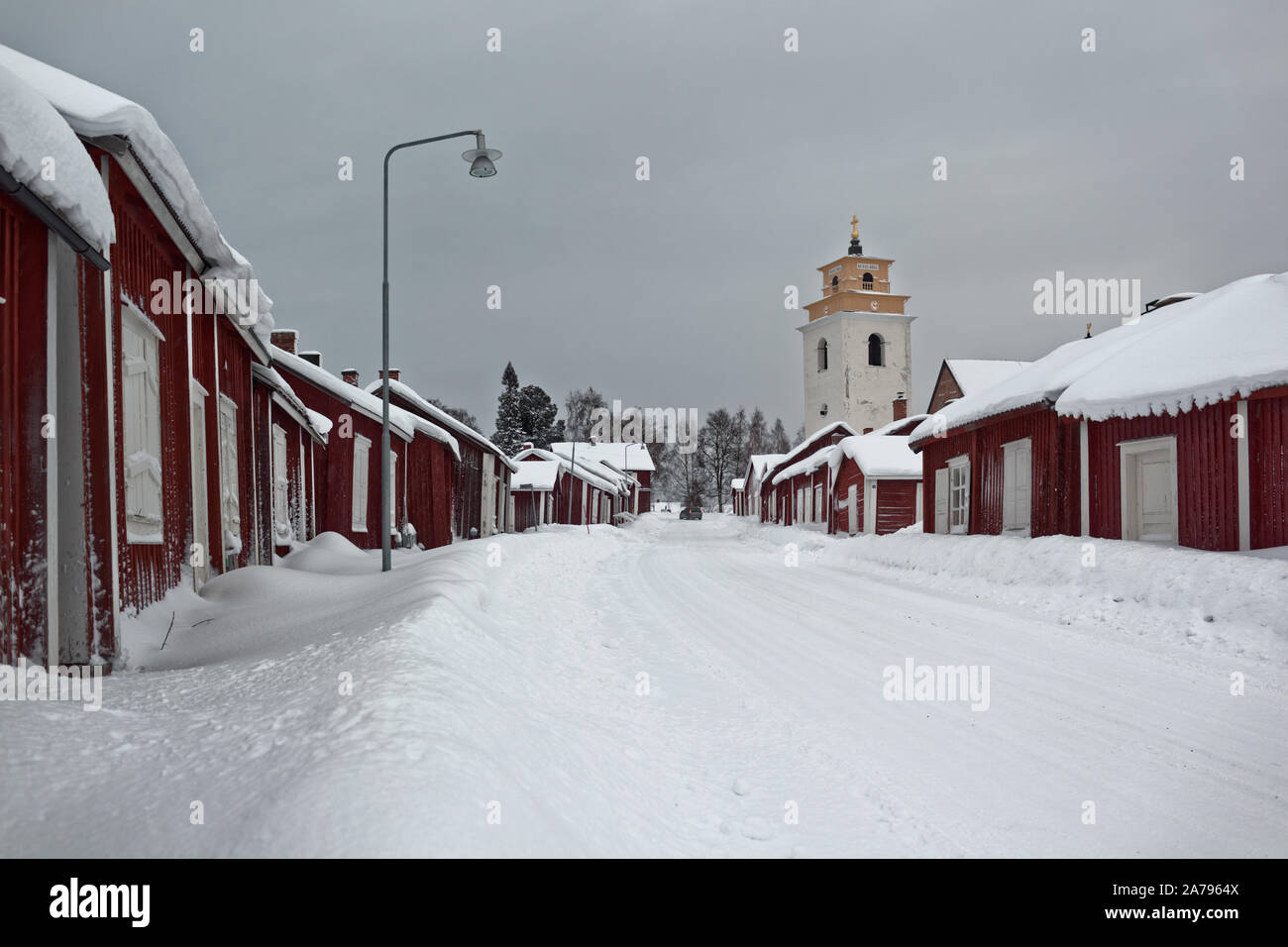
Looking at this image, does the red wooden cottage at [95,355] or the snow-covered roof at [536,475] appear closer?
the red wooden cottage at [95,355]

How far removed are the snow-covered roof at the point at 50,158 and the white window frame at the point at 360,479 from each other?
502 inches

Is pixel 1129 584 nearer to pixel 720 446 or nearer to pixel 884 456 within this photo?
pixel 884 456

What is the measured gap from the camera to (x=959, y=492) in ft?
66.6

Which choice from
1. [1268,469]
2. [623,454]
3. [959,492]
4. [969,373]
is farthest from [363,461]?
[623,454]

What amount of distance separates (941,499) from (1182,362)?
9.42m

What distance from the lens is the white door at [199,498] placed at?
859 centimetres

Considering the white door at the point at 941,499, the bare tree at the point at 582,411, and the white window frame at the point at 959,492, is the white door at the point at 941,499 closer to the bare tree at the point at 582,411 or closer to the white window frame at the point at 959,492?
the white window frame at the point at 959,492

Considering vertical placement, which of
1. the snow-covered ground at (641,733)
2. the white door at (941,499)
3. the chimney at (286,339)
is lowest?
the snow-covered ground at (641,733)

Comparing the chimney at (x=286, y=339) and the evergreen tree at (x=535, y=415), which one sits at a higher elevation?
the evergreen tree at (x=535, y=415)

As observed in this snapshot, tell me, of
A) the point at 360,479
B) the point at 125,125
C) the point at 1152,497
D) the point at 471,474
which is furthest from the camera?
the point at 471,474

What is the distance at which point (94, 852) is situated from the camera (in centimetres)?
252

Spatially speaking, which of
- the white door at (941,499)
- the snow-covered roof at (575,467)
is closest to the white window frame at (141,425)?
the white door at (941,499)

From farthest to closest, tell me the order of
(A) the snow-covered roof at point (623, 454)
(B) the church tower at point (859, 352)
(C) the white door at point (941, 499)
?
(A) the snow-covered roof at point (623, 454) < (B) the church tower at point (859, 352) < (C) the white door at point (941, 499)
